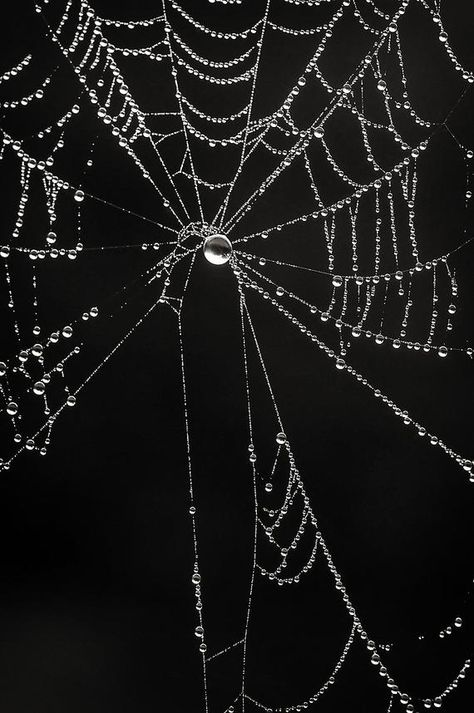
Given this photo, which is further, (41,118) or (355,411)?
(355,411)

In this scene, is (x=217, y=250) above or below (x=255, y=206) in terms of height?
below

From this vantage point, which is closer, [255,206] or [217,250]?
[217,250]

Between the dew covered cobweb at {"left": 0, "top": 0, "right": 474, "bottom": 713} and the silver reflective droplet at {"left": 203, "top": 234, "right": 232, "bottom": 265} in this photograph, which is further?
the dew covered cobweb at {"left": 0, "top": 0, "right": 474, "bottom": 713}

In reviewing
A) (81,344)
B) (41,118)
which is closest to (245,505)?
(81,344)

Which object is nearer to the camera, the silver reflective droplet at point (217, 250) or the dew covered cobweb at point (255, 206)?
the silver reflective droplet at point (217, 250)

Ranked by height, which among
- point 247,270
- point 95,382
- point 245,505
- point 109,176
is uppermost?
point 109,176

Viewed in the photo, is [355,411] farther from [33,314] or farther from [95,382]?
[33,314]

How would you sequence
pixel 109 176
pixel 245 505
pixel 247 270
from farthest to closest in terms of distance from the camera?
1. pixel 245 505
2. pixel 109 176
3. pixel 247 270

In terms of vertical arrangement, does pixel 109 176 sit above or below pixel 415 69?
below
